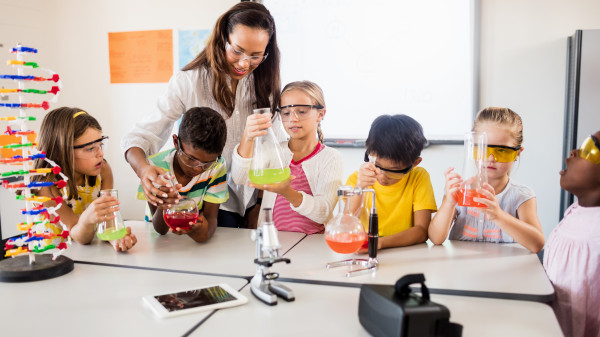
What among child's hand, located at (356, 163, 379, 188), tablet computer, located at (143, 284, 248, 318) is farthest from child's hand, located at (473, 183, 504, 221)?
tablet computer, located at (143, 284, 248, 318)

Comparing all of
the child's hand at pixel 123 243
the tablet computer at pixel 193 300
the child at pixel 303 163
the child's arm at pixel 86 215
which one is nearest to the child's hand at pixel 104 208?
the child's arm at pixel 86 215

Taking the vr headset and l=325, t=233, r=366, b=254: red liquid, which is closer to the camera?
the vr headset

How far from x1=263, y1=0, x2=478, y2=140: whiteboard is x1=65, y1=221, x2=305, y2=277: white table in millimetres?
1918

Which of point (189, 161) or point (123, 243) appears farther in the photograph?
point (189, 161)

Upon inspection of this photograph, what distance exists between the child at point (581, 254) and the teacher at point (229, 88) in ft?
4.18

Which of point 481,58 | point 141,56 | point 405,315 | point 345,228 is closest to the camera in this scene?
point 405,315

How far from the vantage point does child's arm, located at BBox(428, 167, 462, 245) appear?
153cm

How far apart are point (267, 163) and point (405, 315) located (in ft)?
2.52

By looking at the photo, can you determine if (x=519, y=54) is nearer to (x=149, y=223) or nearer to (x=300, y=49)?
(x=300, y=49)

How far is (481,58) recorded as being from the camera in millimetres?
3250

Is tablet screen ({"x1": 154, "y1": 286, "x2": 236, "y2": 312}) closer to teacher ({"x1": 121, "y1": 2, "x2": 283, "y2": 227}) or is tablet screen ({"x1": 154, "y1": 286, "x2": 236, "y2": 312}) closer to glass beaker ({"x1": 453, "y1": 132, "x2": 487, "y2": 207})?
teacher ({"x1": 121, "y1": 2, "x2": 283, "y2": 227})

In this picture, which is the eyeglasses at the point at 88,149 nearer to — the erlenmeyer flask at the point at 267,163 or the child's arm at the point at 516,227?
the erlenmeyer flask at the point at 267,163

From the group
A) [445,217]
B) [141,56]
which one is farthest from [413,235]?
[141,56]

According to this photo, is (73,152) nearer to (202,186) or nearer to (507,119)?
(202,186)
